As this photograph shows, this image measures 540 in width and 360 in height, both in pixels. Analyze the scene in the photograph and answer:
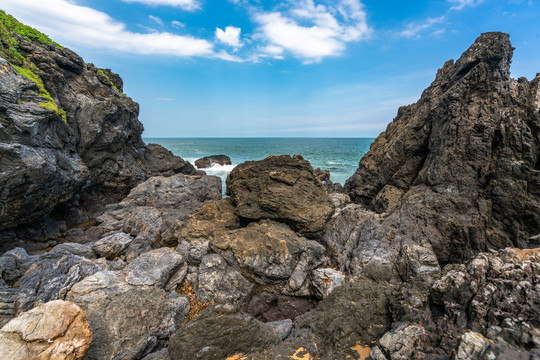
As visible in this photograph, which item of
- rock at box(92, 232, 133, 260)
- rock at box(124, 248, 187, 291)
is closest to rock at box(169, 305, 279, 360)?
rock at box(124, 248, 187, 291)

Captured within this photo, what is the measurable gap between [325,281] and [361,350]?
158 inches

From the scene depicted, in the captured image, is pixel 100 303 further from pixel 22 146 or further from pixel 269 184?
pixel 22 146

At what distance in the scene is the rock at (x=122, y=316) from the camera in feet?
20.7

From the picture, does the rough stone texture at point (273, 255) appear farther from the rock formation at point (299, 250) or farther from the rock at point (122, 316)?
the rock at point (122, 316)

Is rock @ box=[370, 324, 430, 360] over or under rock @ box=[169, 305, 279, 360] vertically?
over

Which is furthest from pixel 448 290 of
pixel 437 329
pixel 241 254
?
pixel 241 254

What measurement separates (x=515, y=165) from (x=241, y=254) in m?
11.4

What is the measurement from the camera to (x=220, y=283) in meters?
9.51

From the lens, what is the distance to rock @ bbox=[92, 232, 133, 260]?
1126 centimetres

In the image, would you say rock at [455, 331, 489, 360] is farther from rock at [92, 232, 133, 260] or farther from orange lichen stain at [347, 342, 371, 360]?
rock at [92, 232, 133, 260]

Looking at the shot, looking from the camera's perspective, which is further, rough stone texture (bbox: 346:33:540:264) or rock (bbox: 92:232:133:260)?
rock (bbox: 92:232:133:260)

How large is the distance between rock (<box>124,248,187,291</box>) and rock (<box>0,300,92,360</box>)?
342 cm

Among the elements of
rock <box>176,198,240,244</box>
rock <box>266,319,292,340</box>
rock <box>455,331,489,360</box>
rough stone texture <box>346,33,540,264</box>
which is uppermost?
rough stone texture <box>346,33,540,264</box>

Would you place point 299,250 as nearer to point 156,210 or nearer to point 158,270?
point 158,270
